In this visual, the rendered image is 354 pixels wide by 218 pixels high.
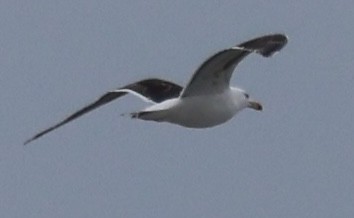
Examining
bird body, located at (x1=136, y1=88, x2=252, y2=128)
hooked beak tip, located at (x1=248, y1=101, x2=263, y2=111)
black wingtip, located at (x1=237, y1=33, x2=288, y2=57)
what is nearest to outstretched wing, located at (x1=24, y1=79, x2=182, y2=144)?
hooked beak tip, located at (x1=248, y1=101, x2=263, y2=111)

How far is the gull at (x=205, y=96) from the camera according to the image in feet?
76.5

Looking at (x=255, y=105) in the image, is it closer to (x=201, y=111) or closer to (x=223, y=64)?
(x=201, y=111)

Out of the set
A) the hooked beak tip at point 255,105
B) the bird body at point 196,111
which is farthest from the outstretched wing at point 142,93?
the bird body at point 196,111

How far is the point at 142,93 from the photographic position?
26203mm

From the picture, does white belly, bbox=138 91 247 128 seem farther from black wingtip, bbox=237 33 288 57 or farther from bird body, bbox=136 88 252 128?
black wingtip, bbox=237 33 288 57

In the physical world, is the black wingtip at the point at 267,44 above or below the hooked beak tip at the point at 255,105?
above

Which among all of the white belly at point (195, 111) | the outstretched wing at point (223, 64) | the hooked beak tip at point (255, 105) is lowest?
the white belly at point (195, 111)

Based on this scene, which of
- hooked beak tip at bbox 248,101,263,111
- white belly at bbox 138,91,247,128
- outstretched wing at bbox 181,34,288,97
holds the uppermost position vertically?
outstretched wing at bbox 181,34,288,97

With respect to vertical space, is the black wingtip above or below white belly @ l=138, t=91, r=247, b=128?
above

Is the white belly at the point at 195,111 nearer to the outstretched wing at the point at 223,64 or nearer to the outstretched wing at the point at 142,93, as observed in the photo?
the outstretched wing at the point at 223,64

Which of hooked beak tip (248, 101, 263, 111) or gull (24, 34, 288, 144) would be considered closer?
gull (24, 34, 288, 144)

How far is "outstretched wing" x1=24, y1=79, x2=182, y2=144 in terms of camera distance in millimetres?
25547

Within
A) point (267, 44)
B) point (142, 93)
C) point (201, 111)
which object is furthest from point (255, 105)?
point (267, 44)

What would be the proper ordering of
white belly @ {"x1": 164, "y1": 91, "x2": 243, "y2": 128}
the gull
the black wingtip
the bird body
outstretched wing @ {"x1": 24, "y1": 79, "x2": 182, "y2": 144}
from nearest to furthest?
1. the black wingtip
2. the gull
3. the bird body
4. white belly @ {"x1": 164, "y1": 91, "x2": 243, "y2": 128}
5. outstretched wing @ {"x1": 24, "y1": 79, "x2": 182, "y2": 144}
